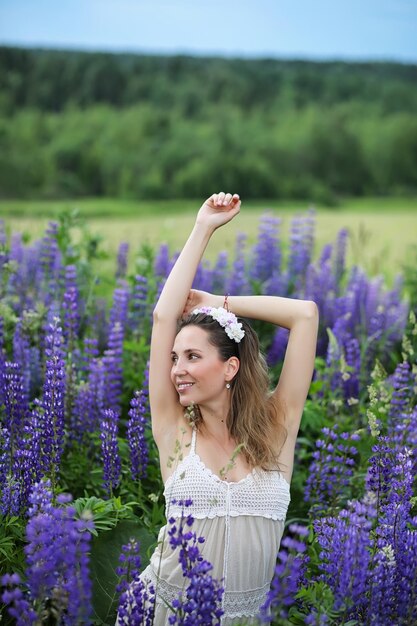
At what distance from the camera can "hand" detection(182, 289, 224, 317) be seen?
3.08 m

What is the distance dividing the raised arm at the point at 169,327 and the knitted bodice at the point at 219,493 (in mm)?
153

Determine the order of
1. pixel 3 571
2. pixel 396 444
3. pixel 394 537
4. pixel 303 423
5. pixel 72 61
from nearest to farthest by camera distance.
Answer: pixel 394 537 < pixel 3 571 < pixel 396 444 < pixel 303 423 < pixel 72 61

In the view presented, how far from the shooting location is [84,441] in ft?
11.7

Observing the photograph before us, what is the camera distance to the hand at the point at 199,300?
3.08 m

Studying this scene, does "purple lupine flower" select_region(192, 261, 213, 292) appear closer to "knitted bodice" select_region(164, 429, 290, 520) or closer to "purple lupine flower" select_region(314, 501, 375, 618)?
"knitted bodice" select_region(164, 429, 290, 520)

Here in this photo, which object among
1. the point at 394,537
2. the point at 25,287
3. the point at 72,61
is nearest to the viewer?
the point at 394,537

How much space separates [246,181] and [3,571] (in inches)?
534

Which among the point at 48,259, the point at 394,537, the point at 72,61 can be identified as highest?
the point at 72,61

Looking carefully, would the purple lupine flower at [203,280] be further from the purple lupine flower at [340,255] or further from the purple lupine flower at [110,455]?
the purple lupine flower at [110,455]

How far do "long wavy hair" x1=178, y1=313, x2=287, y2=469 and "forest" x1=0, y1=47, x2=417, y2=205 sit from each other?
41.7 feet

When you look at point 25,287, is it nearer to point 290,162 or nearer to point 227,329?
point 227,329

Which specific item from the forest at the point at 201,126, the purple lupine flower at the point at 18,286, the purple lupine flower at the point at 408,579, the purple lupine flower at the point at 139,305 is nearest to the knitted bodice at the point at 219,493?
the purple lupine flower at the point at 408,579

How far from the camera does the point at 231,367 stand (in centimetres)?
289

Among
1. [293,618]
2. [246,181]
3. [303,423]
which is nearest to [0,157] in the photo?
[246,181]
